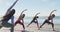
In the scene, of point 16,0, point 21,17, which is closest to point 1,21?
point 16,0

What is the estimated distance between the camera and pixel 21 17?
1880 cm

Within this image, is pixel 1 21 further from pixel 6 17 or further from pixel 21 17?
pixel 21 17

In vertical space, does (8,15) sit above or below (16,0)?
below

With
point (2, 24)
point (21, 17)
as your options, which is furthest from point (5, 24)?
point (21, 17)

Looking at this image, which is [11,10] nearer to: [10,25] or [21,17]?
[10,25]

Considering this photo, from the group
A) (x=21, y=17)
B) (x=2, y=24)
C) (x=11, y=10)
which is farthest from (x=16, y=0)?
(x=21, y=17)

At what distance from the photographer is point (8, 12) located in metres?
11.8

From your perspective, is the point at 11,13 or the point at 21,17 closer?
the point at 11,13

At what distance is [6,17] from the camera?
38.8ft

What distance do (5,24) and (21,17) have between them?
711 centimetres

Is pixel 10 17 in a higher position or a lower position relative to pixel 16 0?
lower

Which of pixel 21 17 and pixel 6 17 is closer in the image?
pixel 6 17

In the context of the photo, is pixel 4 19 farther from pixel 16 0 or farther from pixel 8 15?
pixel 16 0

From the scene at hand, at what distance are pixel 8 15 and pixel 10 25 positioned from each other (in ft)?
1.67
